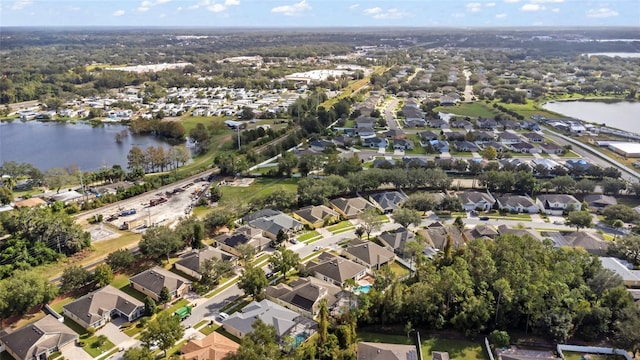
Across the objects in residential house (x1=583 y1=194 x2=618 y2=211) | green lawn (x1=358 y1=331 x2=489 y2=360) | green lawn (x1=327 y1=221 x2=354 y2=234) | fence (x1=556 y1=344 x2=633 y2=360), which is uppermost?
residential house (x1=583 y1=194 x2=618 y2=211)

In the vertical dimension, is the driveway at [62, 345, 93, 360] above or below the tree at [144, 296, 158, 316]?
below

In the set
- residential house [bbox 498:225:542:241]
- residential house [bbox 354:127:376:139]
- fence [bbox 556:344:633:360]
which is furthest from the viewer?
residential house [bbox 354:127:376:139]

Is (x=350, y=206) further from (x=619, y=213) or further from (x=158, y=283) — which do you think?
(x=619, y=213)

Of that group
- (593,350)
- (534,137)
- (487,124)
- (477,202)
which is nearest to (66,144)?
(477,202)

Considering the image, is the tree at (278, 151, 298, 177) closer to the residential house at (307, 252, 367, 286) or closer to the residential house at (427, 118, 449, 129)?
the residential house at (307, 252, 367, 286)

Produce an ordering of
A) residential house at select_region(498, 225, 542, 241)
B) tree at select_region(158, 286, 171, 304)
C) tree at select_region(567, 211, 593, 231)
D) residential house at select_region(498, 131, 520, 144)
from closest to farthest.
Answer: tree at select_region(158, 286, 171, 304) → residential house at select_region(498, 225, 542, 241) → tree at select_region(567, 211, 593, 231) → residential house at select_region(498, 131, 520, 144)

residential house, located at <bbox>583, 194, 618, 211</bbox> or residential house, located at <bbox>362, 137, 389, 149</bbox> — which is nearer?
residential house, located at <bbox>583, 194, 618, 211</bbox>

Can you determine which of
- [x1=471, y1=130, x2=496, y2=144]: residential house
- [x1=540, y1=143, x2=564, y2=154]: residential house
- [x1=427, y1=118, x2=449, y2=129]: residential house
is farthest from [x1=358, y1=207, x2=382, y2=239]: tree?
[x1=427, y1=118, x2=449, y2=129]: residential house

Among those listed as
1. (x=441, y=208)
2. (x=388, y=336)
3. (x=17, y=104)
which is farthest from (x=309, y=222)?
(x=17, y=104)
